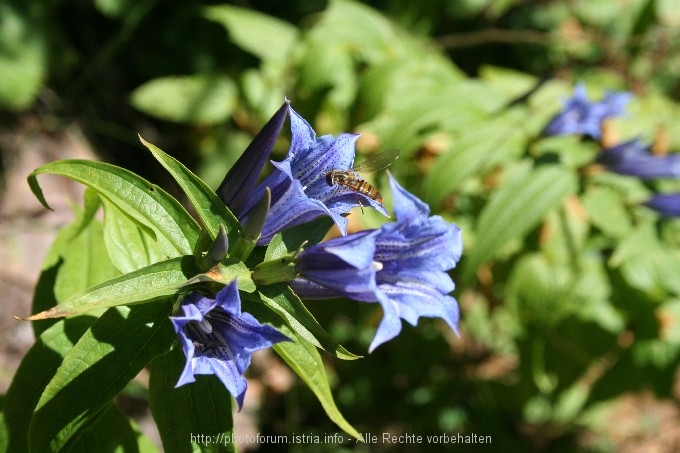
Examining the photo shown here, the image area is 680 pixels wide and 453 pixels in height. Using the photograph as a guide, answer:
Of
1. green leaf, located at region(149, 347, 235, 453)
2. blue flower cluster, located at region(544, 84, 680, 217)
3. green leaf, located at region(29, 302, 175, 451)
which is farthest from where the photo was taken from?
blue flower cluster, located at region(544, 84, 680, 217)

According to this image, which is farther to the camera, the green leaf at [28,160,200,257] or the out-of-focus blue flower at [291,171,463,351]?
the green leaf at [28,160,200,257]

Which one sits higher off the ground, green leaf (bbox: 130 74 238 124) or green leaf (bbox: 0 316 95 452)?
green leaf (bbox: 0 316 95 452)

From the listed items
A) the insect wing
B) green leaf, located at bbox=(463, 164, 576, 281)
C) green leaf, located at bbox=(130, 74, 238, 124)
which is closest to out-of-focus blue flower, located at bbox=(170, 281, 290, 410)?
the insect wing

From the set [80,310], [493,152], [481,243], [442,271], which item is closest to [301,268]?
[442,271]

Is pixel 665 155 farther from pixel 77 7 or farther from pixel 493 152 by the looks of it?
pixel 77 7

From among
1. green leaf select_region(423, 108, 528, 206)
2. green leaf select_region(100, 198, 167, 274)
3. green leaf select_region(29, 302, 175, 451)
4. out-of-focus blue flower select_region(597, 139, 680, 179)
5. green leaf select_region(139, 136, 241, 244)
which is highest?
green leaf select_region(139, 136, 241, 244)

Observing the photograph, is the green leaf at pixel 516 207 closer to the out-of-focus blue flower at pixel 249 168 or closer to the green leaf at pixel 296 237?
the green leaf at pixel 296 237

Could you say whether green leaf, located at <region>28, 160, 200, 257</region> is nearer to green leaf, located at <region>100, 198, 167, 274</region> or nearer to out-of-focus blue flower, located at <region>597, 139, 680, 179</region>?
green leaf, located at <region>100, 198, 167, 274</region>
